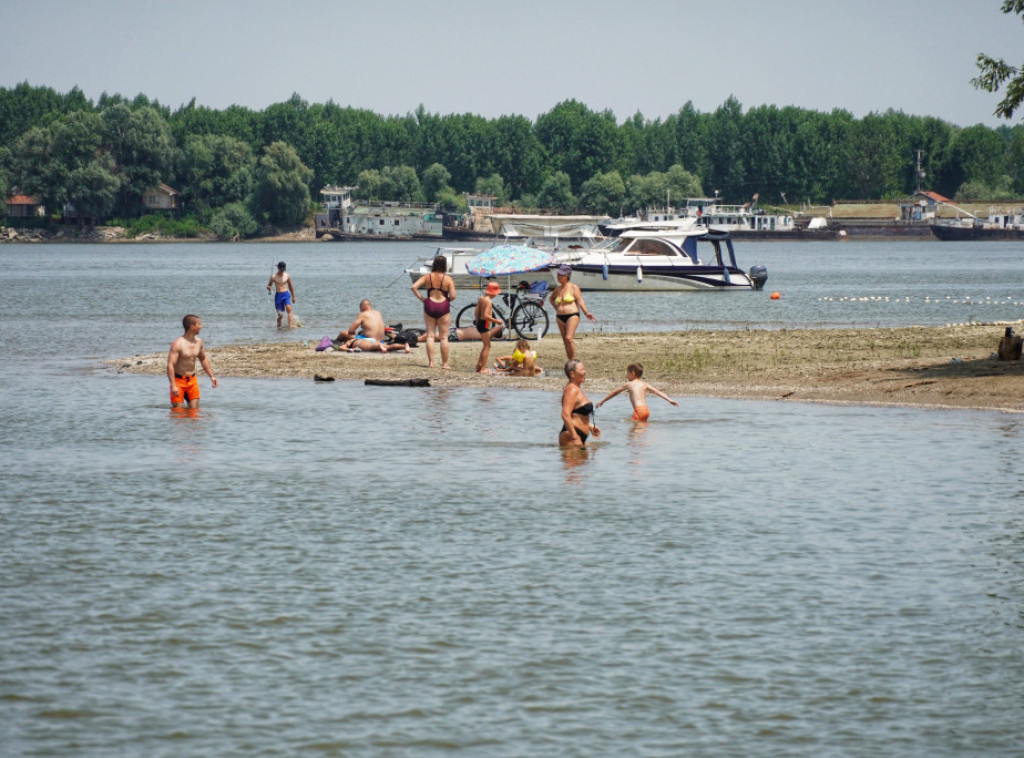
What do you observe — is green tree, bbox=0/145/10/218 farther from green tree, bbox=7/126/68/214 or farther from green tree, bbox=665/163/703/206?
green tree, bbox=665/163/703/206

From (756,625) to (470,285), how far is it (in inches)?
1804

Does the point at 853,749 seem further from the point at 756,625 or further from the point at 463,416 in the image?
the point at 463,416

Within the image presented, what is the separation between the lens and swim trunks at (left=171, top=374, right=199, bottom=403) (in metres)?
20.6

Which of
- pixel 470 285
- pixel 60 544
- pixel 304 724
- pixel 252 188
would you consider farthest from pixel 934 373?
pixel 252 188

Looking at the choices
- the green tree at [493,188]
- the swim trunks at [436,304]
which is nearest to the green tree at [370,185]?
the green tree at [493,188]

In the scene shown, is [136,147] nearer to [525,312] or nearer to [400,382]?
[525,312]

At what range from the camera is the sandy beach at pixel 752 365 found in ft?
70.8

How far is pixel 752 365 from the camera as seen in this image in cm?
2531

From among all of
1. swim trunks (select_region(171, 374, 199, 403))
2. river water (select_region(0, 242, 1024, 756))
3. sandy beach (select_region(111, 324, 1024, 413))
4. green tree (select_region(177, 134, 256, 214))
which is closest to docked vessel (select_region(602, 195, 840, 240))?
green tree (select_region(177, 134, 256, 214))

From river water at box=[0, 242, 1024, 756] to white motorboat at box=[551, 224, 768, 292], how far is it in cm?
3295

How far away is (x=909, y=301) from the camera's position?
50656 millimetres

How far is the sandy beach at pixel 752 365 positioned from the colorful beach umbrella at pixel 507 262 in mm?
1570

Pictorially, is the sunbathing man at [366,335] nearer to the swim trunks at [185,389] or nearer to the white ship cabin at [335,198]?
the swim trunks at [185,389]

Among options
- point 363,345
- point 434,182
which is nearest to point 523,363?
point 363,345
